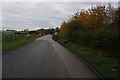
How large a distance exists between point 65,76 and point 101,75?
5.20 ft

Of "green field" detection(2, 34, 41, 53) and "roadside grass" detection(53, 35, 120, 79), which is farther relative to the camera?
"green field" detection(2, 34, 41, 53)

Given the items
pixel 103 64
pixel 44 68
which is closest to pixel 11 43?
pixel 44 68

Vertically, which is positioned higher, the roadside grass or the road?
the roadside grass

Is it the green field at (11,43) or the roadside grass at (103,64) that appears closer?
the roadside grass at (103,64)

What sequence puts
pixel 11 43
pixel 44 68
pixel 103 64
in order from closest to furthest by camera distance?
pixel 44 68 < pixel 103 64 < pixel 11 43

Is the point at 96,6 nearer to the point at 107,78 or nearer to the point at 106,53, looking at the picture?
the point at 106,53

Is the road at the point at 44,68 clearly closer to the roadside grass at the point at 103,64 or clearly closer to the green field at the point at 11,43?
the roadside grass at the point at 103,64

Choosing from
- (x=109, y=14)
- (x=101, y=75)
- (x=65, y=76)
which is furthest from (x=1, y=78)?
(x=109, y=14)

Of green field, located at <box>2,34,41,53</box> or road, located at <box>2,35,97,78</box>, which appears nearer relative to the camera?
road, located at <box>2,35,97,78</box>

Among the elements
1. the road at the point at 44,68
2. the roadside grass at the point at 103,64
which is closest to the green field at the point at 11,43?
the road at the point at 44,68

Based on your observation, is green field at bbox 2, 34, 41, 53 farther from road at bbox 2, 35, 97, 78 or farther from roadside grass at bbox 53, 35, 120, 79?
roadside grass at bbox 53, 35, 120, 79

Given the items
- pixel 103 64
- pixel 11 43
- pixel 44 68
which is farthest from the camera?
pixel 11 43

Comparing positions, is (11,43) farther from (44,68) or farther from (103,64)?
(103,64)

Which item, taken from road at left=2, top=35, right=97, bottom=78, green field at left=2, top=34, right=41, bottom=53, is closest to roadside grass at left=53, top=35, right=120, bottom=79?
road at left=2, top=35, right=97, bottom=78
